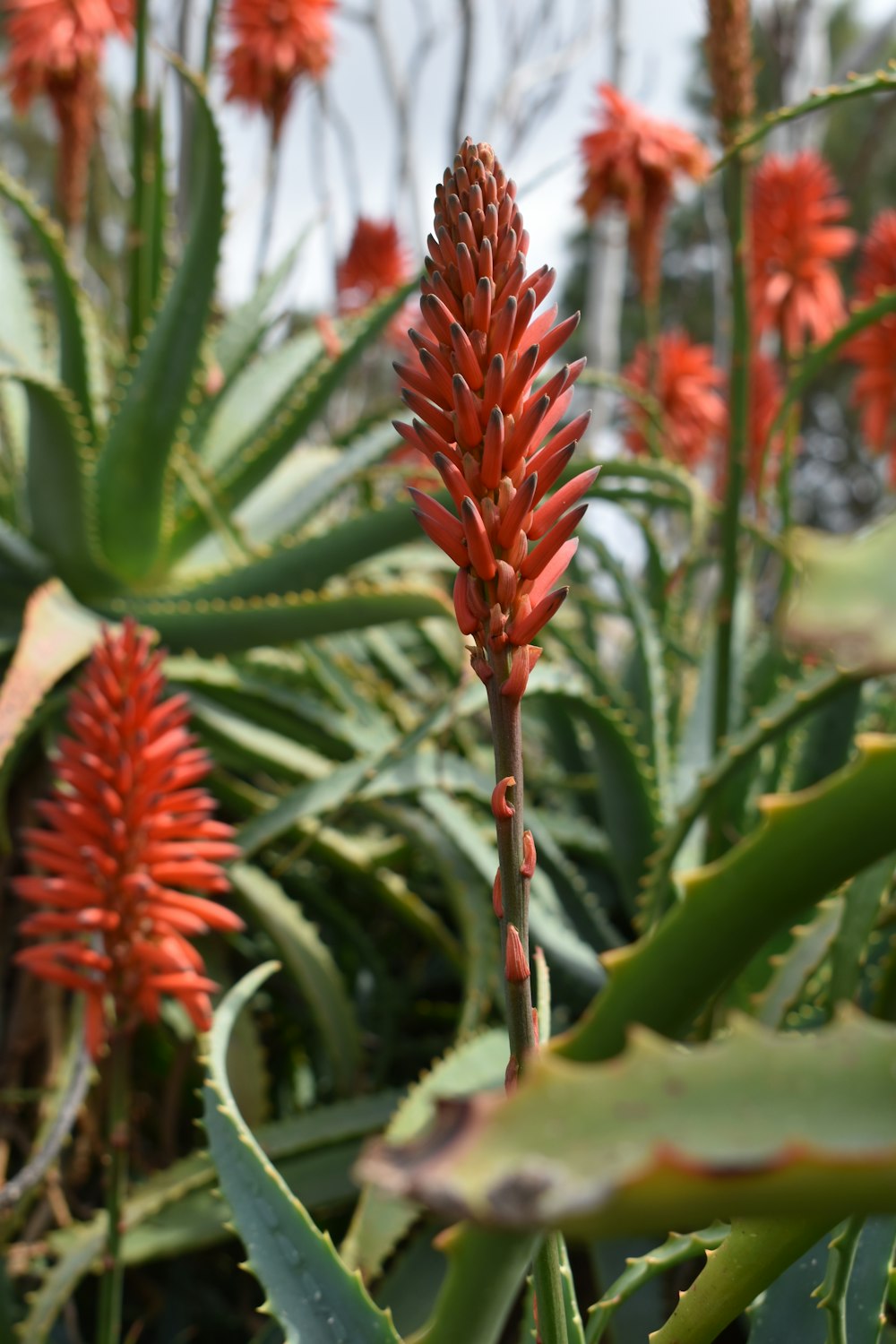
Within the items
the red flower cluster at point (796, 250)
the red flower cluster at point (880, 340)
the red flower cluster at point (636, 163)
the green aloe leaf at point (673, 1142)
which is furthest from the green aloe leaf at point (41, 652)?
the red flower cluster at point (796, 250)

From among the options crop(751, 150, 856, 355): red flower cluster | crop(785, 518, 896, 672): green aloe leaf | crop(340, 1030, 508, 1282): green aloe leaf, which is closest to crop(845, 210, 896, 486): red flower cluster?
crop(751, 150, 856, 355): red flower cluster

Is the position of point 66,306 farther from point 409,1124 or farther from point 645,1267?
point 645,1267

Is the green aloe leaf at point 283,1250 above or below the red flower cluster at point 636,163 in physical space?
below

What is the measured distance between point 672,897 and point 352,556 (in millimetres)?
594

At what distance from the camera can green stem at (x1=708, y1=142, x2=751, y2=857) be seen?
1.13 meters

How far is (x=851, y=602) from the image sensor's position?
0.27m

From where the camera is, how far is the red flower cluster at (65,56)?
199 centimetres

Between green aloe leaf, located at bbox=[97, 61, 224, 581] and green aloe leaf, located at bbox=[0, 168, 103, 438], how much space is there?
7cm

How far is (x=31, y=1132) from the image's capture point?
49.3 inches

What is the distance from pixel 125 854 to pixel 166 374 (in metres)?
0.87

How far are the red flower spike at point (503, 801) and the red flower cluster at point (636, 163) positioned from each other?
1.72 meters

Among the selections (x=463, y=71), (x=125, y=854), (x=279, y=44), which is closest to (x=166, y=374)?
(x=125, y=854)

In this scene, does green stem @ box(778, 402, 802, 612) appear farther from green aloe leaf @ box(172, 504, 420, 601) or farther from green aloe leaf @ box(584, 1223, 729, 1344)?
green aloe leaf @ box(584, 1223, 729, 1344)

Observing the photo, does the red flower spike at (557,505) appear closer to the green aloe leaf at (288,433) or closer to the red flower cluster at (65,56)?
the green aloe leaf at (288,433)
